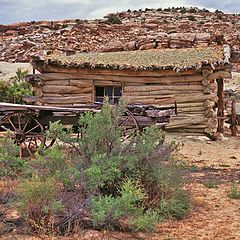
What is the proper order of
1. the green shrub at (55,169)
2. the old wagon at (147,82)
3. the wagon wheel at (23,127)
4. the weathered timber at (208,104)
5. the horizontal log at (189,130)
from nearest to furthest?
the green shrub at (55,169) → the wagon wheel at (23,127) → the old wagon at (147,82) → the weathered timber at (208,104) → the horizontal log at (189,130)

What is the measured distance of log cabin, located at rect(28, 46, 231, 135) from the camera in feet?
52.2

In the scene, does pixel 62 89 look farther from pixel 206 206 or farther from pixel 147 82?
pixel 206 206

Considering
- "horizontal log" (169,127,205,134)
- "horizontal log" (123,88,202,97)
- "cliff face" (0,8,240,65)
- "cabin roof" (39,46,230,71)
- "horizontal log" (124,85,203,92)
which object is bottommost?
"horizontal log" (169,127,205,134)

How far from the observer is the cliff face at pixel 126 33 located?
40156 millimetres

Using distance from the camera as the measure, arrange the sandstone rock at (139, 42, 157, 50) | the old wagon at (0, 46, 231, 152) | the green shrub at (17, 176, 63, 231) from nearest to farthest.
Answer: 1. the green shrub at (17, 176, 63, 231)
2. the old wagon at (0, 46, 231, 152)
3. the sandstone rock at (139, 42, 157, 50)

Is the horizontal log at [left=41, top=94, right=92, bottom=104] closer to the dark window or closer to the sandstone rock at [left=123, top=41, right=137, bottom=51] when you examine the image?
the dark window

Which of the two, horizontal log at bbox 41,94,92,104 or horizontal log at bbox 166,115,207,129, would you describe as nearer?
horizontal log at bbox 166,115,207,129

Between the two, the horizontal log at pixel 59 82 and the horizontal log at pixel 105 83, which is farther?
the horizontal log at pixel 59 82

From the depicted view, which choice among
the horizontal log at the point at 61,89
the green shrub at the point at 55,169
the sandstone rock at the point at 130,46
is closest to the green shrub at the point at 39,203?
the green shrub at the point at 55,169

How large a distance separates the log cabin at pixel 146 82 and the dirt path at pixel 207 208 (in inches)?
119

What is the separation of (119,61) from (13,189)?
9.50 m

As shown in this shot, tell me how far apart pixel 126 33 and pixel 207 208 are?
137ft

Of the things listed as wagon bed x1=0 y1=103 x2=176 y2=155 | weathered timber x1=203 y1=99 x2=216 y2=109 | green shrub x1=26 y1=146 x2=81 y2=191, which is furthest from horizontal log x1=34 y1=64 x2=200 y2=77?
green shrub x1=26 y1=146 x2=81 y2=191

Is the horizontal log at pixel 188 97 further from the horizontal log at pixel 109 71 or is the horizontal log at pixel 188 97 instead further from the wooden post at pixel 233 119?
the wooden post at pixel 233 119
